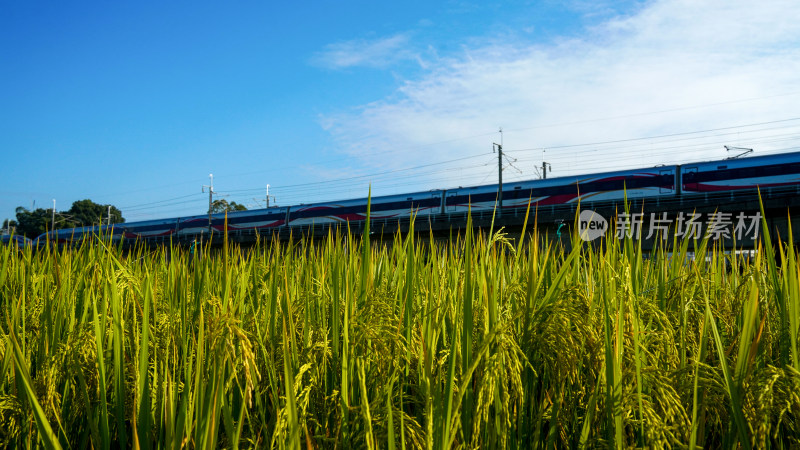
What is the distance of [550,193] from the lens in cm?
2912

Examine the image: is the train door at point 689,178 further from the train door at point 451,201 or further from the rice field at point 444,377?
the rice field at point 444,377

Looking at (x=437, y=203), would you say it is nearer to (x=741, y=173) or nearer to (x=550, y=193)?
(x=550, y=193)

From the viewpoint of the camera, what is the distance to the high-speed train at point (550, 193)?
2388 centimetres

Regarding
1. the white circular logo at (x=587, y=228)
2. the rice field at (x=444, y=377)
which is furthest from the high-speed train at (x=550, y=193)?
the rice field at (x=444, y=377)

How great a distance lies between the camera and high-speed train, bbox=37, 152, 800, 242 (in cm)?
2388

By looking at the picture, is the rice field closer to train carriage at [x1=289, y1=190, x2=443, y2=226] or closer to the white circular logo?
the white circular logo

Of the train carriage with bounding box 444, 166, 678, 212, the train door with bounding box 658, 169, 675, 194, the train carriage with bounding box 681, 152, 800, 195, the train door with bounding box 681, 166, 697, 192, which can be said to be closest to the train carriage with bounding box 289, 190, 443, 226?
the train carriage with bounding box 444, 166, 678, 212

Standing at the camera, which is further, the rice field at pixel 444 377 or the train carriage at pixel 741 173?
the train carriage at pixel 741 173

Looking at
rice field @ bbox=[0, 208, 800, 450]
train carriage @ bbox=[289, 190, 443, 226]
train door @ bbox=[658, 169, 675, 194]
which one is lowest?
rice field @ bbox=[0, 208, 800, 450]

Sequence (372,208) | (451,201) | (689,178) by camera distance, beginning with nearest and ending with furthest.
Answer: (689,178), (451,201), (372,208)

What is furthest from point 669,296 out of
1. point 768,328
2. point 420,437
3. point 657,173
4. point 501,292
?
point 657,173

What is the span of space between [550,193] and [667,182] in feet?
19.5

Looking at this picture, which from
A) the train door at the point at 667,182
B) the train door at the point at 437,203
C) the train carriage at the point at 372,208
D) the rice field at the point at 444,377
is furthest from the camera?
the train carriage at the point at 372,208

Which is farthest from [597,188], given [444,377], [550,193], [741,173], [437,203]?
[444,377]
